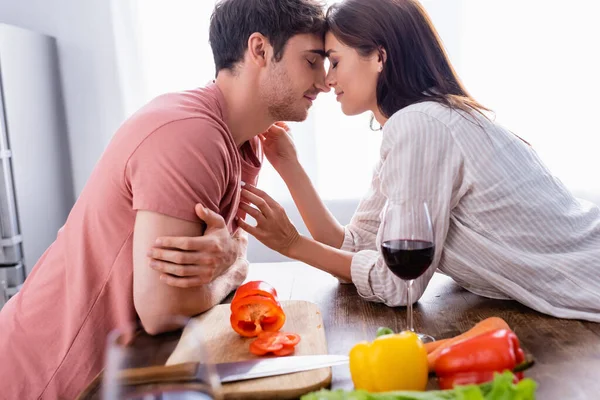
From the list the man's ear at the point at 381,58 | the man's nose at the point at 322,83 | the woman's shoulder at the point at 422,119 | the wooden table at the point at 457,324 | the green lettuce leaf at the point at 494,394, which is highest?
the man's ear at the point at 381,58

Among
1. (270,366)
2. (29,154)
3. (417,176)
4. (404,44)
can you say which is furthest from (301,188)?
(29,154)

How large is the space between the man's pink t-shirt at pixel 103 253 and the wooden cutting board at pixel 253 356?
0.21m

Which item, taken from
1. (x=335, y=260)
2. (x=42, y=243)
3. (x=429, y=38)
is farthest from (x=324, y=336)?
(x=42, y=243)

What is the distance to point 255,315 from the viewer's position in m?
1.15

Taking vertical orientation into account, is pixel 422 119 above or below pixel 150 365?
above

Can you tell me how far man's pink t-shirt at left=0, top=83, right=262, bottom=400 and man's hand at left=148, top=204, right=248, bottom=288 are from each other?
5cm

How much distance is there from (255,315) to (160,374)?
63 cm

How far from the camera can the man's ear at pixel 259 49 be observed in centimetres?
164

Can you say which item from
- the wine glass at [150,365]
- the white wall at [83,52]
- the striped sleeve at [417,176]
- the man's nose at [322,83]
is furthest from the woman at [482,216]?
the white wall at [83,52]

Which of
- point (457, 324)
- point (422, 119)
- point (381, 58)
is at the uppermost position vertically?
point (381, 58)

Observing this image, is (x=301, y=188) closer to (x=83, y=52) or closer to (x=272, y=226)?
(x=272, y=226)

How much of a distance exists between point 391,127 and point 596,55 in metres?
2.76

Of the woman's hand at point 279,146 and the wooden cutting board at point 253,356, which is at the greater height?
the woman's hand at point 279,146

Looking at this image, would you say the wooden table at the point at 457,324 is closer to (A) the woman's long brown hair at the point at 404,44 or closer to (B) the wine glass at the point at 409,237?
(B) the wine glass at the point at 409,237
